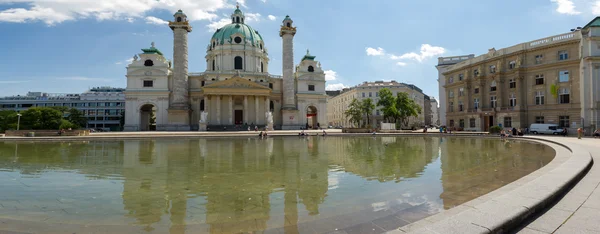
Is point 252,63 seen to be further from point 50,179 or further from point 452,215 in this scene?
point 452,215

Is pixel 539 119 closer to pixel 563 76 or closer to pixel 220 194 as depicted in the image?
pixel 563 76

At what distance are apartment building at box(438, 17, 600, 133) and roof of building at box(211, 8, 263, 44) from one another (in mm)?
45241

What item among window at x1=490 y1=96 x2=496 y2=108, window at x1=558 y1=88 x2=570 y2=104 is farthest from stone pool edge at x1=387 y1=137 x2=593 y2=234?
window at x1=490 y1=96 x2=496 y2=108

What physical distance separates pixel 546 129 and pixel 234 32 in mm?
60028

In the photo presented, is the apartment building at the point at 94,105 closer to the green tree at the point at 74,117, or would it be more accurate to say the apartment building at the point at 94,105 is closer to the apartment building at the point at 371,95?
the green tree at the point at 74,117

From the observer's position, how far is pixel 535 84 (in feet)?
130

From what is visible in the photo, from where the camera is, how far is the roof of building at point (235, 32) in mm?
70125

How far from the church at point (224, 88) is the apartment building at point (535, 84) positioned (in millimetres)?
31132

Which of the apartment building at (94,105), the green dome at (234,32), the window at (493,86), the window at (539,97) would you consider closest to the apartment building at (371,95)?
the window at (493,86)

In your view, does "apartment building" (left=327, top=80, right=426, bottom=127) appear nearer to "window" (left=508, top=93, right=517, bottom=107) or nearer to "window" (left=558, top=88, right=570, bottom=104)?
"window" (left=508, top=93, right=517, bottom=107)

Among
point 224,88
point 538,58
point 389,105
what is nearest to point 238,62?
point 224,88

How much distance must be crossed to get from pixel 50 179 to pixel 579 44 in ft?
162

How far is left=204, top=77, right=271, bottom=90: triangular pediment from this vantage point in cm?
5869

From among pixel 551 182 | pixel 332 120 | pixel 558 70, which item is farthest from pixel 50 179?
pixel 332 120
